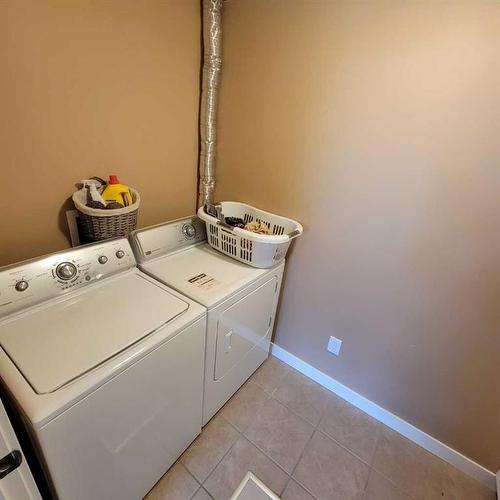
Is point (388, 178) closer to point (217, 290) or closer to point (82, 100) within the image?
point (217, 290)

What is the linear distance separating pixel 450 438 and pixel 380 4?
2.13 metres

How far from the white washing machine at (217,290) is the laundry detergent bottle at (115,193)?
0.55 ft

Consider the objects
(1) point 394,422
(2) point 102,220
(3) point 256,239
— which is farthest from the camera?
(1) point 394,422

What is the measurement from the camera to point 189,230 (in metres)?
1.63

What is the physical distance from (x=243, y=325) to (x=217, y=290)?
0.33 meters

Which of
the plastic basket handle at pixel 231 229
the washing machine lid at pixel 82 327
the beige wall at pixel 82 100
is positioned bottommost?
the washing machine lid at pixel 82 327

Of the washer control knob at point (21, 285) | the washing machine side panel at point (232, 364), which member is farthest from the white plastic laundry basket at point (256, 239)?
the washer control knob at point (21, 285)

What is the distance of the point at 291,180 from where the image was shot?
1.60 meters

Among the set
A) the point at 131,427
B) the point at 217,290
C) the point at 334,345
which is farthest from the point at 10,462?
the point at 334,345

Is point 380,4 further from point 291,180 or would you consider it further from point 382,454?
point 382,454

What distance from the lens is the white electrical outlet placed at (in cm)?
171

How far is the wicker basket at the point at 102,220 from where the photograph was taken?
1.20m

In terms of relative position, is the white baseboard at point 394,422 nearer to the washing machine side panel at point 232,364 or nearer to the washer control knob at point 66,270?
the washing machine side panel at point 232,364

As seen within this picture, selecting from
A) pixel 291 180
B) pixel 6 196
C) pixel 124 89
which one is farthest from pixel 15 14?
pixel 291 180
